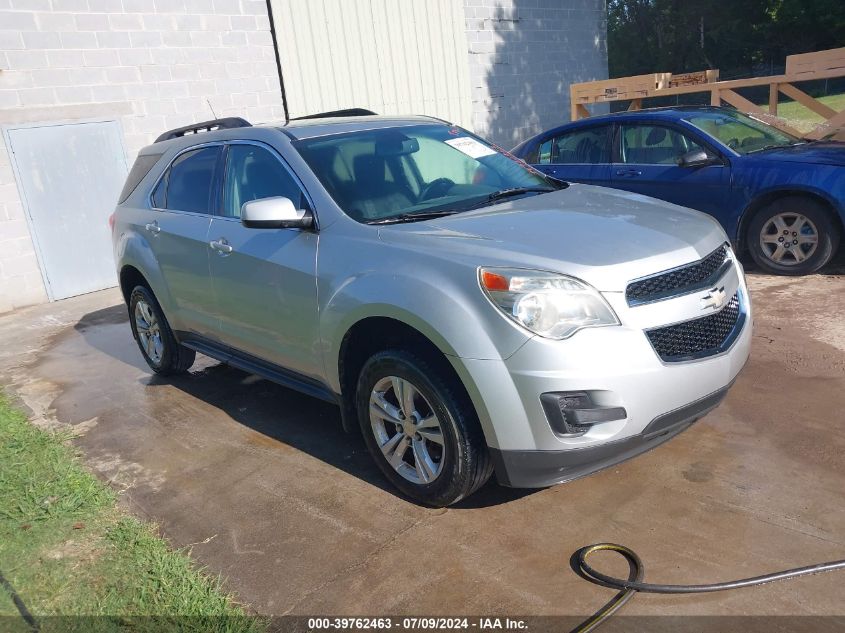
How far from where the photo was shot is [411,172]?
4.22 m

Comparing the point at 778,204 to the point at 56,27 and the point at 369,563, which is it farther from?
the point at 56,27

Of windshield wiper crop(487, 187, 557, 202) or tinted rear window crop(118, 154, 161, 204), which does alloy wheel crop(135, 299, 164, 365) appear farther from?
windshield wiper crop(487, 187, 557, 202)

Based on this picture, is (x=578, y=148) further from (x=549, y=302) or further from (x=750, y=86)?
(x=549, y=302)

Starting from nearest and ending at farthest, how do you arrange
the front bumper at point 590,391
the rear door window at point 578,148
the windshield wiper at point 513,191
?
1. the front bumper at point 590,391
2. the windshield wiper at point 513,191
3. the rear door window at point 578,148

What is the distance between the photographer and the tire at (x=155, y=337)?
18.5ft

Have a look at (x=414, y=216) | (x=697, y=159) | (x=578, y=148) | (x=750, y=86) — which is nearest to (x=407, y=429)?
(x=414, y=216)

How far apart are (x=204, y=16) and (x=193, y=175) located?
6291 millimetres

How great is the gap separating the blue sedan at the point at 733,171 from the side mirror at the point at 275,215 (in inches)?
179

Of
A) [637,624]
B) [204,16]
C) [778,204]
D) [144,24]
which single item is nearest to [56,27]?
[144,24]

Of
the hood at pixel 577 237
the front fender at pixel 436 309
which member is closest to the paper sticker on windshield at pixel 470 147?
the hood at pixel 577 237

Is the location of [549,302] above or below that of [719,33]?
below

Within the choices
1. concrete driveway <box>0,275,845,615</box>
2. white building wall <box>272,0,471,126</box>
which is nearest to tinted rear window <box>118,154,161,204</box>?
concrete driveway <box>0,275,845,615</box>

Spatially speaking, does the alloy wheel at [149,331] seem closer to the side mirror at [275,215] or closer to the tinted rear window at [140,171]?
the tinted rear window at [140,171]

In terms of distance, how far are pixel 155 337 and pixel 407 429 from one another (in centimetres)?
310
